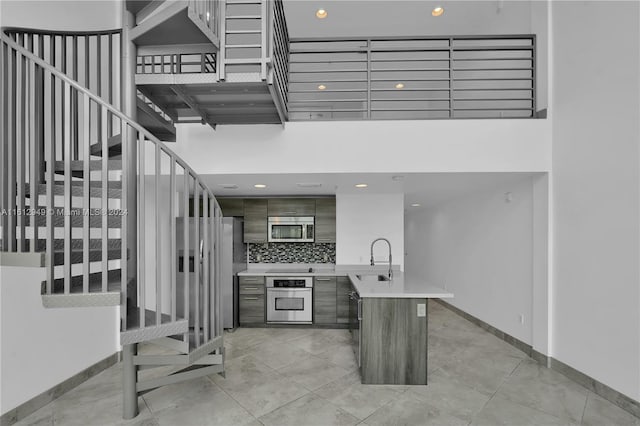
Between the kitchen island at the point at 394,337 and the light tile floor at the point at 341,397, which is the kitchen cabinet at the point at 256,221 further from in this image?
the kitchen island at the point at 394,337

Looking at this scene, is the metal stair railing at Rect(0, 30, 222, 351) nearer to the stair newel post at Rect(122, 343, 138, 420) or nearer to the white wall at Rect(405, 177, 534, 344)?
the stair newel post at Rect(122, 343, 138, 420)

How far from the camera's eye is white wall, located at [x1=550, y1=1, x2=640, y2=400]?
95.5 inches

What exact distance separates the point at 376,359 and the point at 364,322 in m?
0.37

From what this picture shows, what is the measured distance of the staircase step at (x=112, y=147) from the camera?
2039 mm

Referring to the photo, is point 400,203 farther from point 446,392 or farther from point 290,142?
point 446,392

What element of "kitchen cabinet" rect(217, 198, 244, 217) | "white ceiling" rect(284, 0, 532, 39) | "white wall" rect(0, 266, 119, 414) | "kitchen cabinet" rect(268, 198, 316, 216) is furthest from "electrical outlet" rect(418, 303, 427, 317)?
"white ceiling" rect(284, 0, 532, 39)

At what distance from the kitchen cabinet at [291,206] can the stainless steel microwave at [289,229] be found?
0.28ft

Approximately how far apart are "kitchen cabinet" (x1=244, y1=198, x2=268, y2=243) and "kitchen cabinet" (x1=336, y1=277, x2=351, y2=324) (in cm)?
150

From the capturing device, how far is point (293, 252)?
532 cm

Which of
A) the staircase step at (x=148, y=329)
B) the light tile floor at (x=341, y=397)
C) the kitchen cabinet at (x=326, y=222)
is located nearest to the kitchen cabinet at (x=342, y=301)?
the kitchen cabinet at (x=326, y=222)

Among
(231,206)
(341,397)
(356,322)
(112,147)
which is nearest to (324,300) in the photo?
(356,322)

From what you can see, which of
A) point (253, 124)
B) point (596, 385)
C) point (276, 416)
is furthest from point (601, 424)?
point (253, 124)

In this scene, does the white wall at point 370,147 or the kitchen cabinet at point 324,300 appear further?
the kitchen cabinet at point 324,300

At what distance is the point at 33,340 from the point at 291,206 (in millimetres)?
3405
